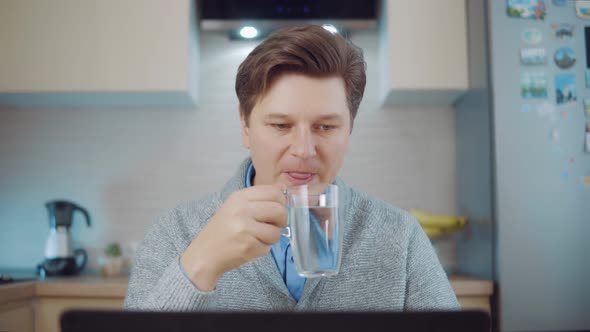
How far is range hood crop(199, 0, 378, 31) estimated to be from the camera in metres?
2.33

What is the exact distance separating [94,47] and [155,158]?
57 cm

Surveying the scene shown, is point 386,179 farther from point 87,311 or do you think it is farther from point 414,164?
point 87,311

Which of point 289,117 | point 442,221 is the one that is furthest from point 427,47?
point 289,117

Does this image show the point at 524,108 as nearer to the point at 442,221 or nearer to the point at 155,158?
the point at 442,221

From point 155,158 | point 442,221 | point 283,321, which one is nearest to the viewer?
point 283,321

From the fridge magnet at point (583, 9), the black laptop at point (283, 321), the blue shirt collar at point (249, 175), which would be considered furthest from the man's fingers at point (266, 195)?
the fridge magnet at point (583, 9)

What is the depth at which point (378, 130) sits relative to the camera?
2520 millimetres

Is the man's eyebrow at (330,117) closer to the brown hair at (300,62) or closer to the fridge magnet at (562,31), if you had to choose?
the brown hair at (300,62)

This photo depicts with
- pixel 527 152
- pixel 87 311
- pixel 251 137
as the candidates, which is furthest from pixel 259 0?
pixel 87 311

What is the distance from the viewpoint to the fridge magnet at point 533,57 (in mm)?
2016

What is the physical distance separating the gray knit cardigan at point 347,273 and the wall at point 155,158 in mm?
1297

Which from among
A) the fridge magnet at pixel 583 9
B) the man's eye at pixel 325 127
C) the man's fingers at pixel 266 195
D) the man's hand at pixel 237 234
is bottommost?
the man's hand at pixel 237 234

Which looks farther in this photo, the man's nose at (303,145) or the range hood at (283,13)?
the range hood at (283,13)

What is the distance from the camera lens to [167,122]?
250 centimetres
